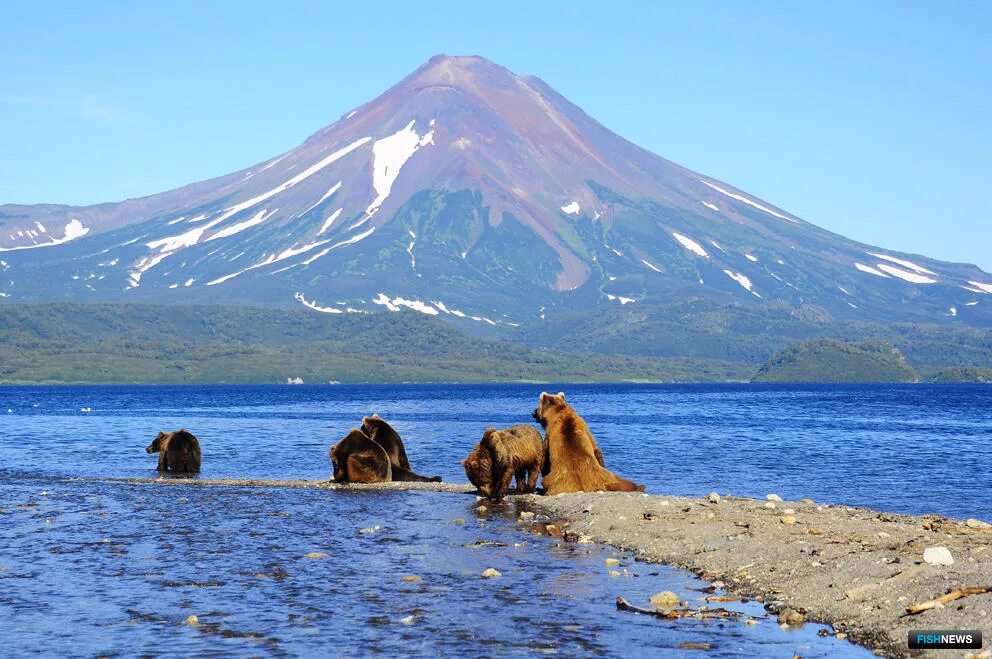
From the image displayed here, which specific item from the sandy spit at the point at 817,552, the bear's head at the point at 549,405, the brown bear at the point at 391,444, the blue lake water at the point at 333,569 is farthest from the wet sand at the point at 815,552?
the brown bear at the point at 391,444

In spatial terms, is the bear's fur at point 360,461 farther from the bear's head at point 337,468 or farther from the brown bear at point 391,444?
the brown bear at point 391,444

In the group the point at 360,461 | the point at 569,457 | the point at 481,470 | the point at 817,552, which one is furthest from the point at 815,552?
the point at 360,461

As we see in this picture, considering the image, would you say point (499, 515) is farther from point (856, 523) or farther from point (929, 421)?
point (929, 421)

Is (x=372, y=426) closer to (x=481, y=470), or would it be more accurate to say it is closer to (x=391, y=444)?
(x=391, y=444)

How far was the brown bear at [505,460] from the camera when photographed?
2709 centimetres

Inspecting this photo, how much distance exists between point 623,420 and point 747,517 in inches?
2736

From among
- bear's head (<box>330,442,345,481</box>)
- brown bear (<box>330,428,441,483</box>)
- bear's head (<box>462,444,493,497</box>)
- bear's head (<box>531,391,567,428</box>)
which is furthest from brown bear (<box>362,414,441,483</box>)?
bear's head (<box>531,391,567,428</box>)

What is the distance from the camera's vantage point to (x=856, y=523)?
21.0m

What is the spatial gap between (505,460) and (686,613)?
12.9 m

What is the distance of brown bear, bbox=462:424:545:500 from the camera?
27094 millimetres

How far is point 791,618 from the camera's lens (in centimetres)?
1411

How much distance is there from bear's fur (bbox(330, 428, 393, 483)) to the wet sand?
539 centimetres

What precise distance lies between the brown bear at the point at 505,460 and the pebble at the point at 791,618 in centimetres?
1310

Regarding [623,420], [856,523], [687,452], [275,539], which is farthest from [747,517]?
[623,420]
